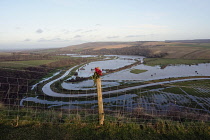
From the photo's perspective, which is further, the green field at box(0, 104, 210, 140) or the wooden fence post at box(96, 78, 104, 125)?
the wooden fence post at box(96, 78, 104, 125)

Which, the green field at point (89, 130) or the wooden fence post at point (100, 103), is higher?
the wooden fence post at point (100, 103)

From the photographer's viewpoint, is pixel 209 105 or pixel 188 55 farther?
pixel 188 55

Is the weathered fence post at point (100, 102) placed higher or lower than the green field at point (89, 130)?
higher

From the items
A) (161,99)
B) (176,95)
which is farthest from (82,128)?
(176,95)

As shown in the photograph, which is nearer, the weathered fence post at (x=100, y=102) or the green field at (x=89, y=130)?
the green field at (x=89, y=130)

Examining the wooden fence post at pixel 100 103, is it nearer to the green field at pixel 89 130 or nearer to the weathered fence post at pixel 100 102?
the weathered fence post at pixel 100 102

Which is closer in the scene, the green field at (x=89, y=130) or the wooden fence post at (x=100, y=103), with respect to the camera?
the green field at (x=89, y=130)

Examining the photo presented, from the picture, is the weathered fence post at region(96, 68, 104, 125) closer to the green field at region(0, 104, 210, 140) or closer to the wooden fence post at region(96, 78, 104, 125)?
the wooden fence post at region(96, 78, 104, 125)

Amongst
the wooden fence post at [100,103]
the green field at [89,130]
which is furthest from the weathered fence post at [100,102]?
the green field at [89,130]

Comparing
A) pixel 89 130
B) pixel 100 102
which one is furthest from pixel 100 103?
pixel 89 130

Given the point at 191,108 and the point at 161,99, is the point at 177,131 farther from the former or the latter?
the point at 161,99

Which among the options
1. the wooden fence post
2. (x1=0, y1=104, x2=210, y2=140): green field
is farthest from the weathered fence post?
(x1=0, y1=104, x2=210, y2=140): green field
